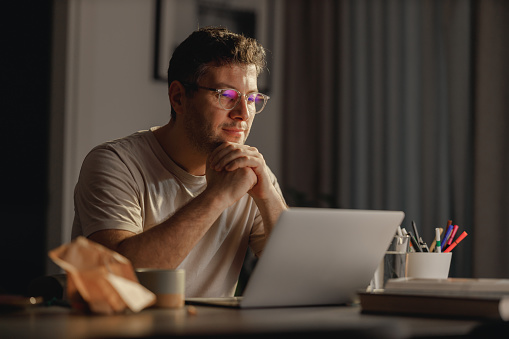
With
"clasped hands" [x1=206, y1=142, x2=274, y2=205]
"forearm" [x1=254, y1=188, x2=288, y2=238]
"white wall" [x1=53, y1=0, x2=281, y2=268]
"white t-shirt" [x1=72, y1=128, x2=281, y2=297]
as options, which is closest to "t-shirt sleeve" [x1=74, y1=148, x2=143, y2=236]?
"white t-shirt" [x1=72, y1=128, x2=281, y2=297]

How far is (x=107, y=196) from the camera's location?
62.1 inches

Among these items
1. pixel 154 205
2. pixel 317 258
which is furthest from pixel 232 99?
pixel 317 258

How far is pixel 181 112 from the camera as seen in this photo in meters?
1.90

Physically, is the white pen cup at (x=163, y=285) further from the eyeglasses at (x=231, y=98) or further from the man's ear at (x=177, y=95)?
the man's ear at (x=177, y=95)

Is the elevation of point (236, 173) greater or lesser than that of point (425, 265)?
greater

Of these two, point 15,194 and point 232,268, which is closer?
point 232,268

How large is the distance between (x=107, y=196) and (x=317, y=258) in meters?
0.68

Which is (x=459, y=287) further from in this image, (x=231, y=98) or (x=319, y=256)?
(x=231, y=98)

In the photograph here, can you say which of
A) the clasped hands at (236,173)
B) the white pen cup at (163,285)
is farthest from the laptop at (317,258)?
the clasped hands at (236,173)

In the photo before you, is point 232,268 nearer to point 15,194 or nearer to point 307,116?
point 15,194

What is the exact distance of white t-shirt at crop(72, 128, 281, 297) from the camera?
1576 millimetres

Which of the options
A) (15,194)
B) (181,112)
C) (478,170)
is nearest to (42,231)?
(15,194)

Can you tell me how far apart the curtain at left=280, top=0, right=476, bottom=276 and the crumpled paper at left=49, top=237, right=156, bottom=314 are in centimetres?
191

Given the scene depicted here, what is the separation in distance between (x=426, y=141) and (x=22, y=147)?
1818 millimetres
